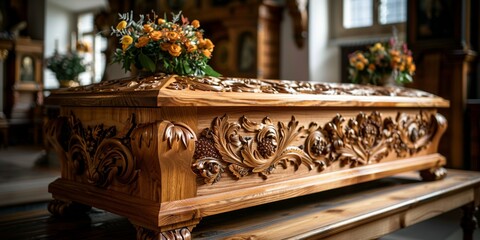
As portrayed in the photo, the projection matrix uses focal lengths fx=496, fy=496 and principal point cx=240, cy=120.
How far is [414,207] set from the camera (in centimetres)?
225

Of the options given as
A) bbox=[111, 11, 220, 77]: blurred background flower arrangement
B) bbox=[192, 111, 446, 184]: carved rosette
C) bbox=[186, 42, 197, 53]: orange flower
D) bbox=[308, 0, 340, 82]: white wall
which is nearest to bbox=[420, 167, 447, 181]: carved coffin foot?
bbox=[192, 111, 446, 184]: carved rosette

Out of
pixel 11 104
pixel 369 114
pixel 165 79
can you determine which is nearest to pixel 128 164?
pixel 165 79

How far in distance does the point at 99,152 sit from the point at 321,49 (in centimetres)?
420

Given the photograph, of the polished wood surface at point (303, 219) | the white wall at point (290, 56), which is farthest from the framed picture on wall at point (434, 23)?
the polished wood surface at point (303, 219)

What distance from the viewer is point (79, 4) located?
10117mm

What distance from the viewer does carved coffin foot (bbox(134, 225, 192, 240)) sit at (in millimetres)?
1405

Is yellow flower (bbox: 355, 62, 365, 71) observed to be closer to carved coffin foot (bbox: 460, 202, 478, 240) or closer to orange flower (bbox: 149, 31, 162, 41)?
carved coffin foot (bbox: 460, 202, 478, 240)

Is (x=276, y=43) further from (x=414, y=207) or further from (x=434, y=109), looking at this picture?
(x=414, y=207)

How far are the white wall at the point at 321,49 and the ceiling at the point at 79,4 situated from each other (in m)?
5.81

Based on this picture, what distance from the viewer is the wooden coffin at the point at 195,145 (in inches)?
56.0

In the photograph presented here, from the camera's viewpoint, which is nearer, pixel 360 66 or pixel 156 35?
pixel 156 35

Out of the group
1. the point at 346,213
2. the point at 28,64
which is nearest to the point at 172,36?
the point at 346,213

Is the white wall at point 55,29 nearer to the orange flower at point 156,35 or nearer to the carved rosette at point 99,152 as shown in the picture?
the carved rosette at point 99,152

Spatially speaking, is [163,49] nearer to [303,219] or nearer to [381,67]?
[303,219]
